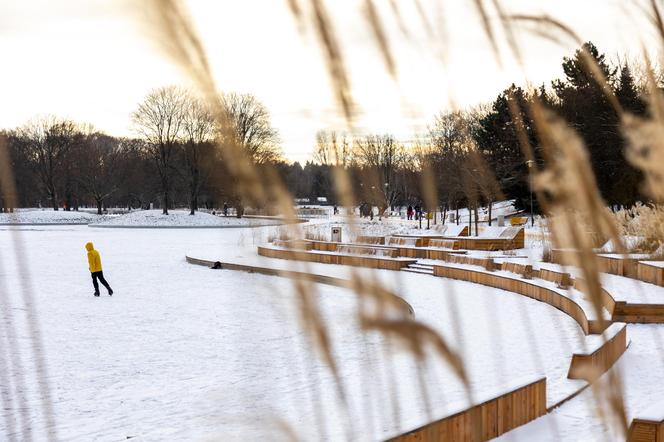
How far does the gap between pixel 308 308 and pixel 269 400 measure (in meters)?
5.03

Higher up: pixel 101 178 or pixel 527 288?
pixel 101 178

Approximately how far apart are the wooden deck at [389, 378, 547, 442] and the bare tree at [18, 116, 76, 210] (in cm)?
245

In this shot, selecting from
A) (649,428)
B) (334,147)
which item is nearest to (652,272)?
(649,428)

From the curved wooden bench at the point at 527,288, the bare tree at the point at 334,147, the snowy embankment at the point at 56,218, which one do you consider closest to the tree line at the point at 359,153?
the bare tree at the point at 334,147

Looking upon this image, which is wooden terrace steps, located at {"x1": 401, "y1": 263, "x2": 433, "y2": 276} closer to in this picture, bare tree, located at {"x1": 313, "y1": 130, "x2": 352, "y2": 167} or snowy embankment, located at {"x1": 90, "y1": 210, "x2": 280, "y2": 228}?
bare tree, located at {"x1": 313, "y1": 130, "x2": 352, "y2": 167}

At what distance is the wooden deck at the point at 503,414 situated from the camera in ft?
11.4

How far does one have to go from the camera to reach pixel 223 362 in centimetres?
735

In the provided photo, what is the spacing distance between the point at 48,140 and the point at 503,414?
2988cm

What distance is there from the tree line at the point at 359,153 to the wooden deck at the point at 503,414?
116 cm

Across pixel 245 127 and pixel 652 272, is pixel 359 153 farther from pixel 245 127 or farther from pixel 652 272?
pixel 652 272

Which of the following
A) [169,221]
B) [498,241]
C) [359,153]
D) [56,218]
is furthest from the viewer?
[56,218]

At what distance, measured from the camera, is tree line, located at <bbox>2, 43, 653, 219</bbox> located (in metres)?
1.10

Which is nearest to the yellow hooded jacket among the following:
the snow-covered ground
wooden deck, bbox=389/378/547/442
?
the snow-covered ground

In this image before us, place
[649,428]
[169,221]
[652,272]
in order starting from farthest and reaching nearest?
[169,221]
[652,272]
[649,428]
